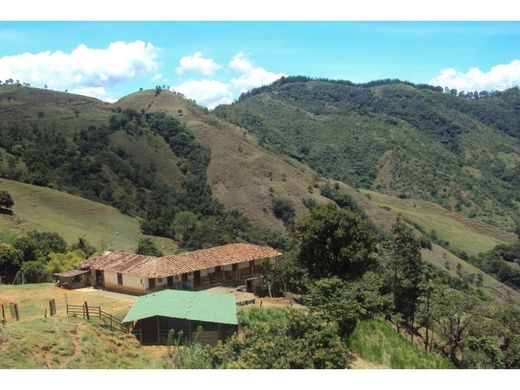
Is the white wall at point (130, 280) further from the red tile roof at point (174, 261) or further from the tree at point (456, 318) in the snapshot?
the tree at point (456, 318)

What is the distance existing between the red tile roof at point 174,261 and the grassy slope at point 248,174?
193ft

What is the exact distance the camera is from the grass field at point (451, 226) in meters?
110

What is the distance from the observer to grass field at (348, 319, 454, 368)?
917 inches

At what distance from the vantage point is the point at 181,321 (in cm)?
2262

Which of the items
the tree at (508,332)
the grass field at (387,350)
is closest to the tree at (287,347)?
the grass field at (387,350)

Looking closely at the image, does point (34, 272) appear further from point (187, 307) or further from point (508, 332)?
point (508, 332)

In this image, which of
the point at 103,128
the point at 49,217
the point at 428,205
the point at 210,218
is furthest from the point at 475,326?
the point at 428,205

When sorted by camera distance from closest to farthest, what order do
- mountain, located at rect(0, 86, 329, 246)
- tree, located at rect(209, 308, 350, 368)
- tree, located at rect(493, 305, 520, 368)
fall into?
1. tree, located at rect(209, 308, 350, 368)
2. tree, located at rect(493, 305, 520, 368)
3. mountain, located at rect(0, 86, 329, 246)

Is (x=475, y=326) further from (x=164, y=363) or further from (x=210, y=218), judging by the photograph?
(x=210, y=218)

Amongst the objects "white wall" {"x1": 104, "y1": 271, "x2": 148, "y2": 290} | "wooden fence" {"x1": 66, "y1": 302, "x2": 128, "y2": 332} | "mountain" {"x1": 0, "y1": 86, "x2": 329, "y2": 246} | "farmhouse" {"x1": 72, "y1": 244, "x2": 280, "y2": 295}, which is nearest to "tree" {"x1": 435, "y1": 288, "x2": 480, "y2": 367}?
"farmhouse" {"x1": 72, "y1": 244, "x2": 280, "y2": 295}

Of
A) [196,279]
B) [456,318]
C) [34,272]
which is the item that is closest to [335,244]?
[456,318]

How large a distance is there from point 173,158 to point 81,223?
49032 mm

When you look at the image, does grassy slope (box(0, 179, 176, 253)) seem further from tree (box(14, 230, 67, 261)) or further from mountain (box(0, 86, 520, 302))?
tree (box(14, 230, 67, 261))

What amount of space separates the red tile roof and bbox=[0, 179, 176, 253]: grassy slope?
76.2ft
